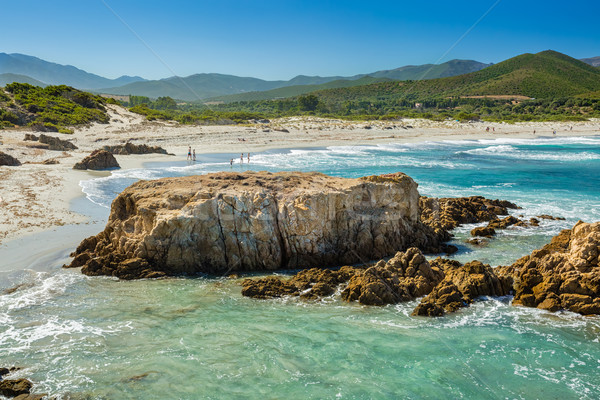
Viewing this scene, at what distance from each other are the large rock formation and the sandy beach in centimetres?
462

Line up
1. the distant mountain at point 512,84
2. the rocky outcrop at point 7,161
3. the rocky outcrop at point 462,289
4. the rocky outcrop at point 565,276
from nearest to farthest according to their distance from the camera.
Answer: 1. the rocky outcrop at point 462,289
2. the rocky outcrop at point 565,276
3. the rocky outcrop at point 7,161
4. the distant mountain at point 512,84

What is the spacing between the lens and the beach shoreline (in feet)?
59.9

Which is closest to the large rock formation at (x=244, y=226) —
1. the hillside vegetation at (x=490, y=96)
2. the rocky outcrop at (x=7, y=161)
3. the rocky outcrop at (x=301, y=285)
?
the rocky outcrop at (x=301, y=285)

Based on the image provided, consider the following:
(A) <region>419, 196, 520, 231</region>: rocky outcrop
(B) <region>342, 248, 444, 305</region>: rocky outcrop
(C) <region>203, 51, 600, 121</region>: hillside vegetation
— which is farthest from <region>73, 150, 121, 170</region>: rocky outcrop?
(C) <region>203, 51, 600, 121</region>: hillside vegetation

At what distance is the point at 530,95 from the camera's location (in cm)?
11269

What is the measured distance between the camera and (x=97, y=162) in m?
30.7

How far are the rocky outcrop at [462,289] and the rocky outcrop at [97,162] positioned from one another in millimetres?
25637

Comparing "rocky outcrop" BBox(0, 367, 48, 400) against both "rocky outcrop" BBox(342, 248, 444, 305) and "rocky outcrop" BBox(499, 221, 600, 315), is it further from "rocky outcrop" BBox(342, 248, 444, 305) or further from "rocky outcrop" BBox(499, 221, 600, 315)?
"rocky outcrop" BBox(499, 221, 600, 315)

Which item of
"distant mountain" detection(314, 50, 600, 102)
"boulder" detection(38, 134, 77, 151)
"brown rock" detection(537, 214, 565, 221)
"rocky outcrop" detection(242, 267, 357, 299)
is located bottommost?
"rocky outcrop" detection(242, 267, 357, 299)

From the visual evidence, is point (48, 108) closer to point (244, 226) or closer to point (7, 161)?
point (7, 161)

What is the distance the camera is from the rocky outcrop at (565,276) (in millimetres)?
10820

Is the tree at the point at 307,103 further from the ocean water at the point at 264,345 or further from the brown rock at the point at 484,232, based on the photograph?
the ocean water at the point at 264,345

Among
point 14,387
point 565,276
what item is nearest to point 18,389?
point 14,387

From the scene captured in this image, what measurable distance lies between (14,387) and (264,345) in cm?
433
